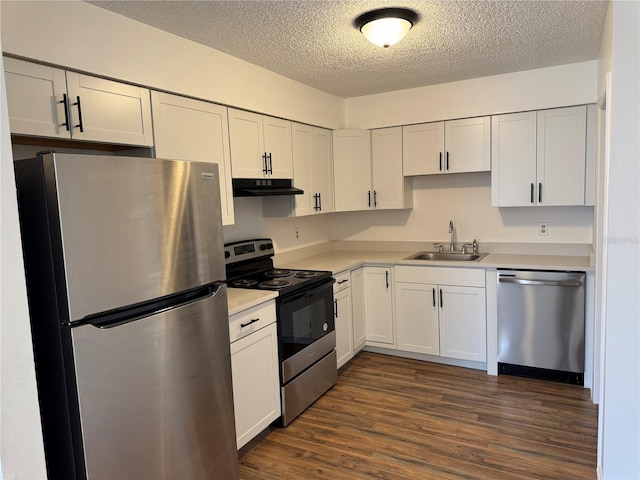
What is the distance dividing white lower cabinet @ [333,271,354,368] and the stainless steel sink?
71cm

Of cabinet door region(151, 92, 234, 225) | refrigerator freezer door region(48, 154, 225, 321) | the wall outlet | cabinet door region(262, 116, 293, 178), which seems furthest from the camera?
the wall outlet

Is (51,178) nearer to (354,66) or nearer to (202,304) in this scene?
(202,304)

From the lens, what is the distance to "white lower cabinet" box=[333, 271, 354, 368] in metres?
3.54

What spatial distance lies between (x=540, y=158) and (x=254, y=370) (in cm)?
277

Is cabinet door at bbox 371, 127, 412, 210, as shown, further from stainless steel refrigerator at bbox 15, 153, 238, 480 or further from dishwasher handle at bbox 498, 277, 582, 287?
Answer: stainless steel refrigerator at bbox 15, 153, 238, 480

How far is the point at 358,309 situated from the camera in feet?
12.9

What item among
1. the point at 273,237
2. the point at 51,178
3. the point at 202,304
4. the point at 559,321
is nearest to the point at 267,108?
the point at 273,237

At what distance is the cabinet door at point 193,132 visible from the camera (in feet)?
7.67

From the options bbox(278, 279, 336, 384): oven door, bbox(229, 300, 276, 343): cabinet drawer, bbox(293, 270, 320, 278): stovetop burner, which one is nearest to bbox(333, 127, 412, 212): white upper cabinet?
bbox(293, 270, 320, 278): stovetop burner

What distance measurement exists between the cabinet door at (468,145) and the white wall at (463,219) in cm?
28

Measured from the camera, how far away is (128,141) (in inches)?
84.8

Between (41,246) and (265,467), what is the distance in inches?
67.6

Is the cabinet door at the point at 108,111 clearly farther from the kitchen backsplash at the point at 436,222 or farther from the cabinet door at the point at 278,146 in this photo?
the kitchen backsplash at the point at 436,222

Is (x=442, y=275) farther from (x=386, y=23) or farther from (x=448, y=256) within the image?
(x=386, y=23)
